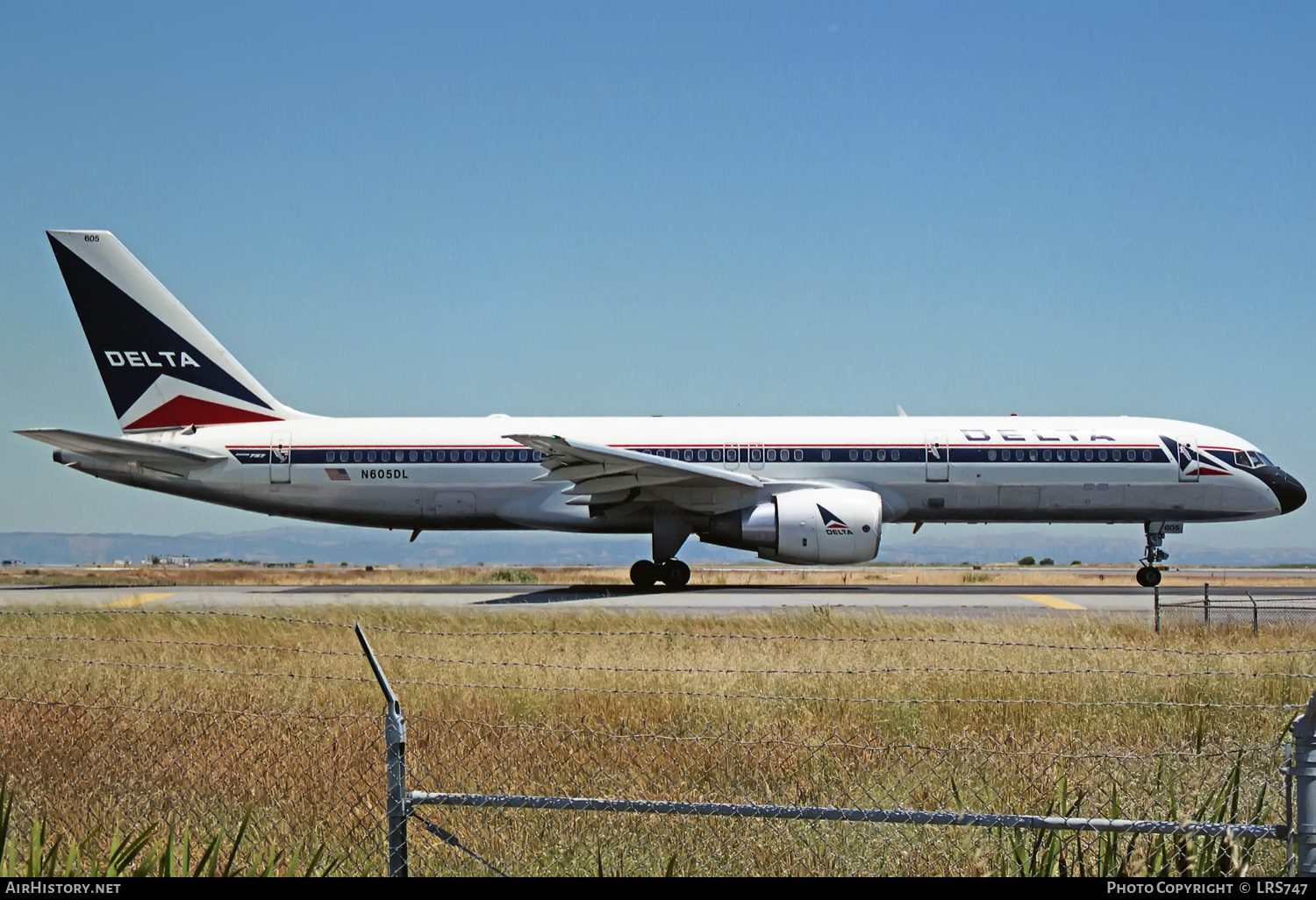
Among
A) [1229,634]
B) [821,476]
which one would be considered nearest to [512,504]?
[821,476]

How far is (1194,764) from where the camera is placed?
809 cm

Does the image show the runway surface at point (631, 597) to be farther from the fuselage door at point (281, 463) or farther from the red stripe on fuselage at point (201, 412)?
the red stripe on fuselage at point (201, 412)

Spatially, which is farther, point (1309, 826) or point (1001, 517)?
point (1001, 517)

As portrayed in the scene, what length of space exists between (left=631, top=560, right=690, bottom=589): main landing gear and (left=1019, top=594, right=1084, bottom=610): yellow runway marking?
6894mm

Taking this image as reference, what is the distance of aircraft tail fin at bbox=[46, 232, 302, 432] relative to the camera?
27.2m

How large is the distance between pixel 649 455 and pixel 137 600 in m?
10.1

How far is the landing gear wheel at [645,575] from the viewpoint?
26.0m

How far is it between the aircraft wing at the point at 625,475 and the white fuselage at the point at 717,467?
0.68 metres

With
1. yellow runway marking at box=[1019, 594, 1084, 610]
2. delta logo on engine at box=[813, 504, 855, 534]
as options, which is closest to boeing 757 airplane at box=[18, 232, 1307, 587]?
delta logo on engine at box=[813, 504, 855, 534]

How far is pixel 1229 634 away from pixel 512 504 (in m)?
14.7

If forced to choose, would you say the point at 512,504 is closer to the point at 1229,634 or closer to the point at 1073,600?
the point at 1073,600

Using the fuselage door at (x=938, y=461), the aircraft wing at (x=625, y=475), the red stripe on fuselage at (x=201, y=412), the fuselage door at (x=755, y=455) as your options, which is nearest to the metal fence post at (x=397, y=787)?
the aircraft wing at (x=625, y=475)

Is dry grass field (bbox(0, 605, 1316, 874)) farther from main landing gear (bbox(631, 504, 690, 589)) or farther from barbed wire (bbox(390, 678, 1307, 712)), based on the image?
main landing gear (bbox(631, 504, 690, 589))
